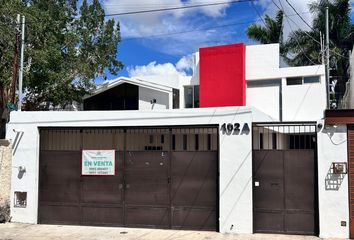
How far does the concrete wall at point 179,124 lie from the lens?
35.2 ft

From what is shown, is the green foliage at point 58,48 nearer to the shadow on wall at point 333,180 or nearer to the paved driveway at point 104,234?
the paved driveway at point 104,234

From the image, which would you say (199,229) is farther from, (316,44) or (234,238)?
(316,44)

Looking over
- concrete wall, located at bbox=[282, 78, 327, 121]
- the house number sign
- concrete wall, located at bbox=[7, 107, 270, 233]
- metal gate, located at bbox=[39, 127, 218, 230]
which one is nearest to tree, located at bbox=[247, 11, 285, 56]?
concrete wall, located at bbox=[282, 78, 327, 121]

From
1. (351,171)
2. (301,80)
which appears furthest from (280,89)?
(351,171)

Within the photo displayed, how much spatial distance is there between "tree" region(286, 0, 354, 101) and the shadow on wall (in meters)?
19.9

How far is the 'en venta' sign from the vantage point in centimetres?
1188

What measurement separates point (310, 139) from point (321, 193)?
1.44 metres

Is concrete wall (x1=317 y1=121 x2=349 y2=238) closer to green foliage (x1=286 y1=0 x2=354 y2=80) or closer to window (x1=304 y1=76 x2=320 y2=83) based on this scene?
window (x1=304 y1=76 x2=320 y2=83)

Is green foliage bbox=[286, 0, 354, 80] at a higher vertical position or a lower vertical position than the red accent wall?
higher

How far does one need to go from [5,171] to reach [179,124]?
18.5 feet

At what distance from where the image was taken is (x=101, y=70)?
23.9 meters

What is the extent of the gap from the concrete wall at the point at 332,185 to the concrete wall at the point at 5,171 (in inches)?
354

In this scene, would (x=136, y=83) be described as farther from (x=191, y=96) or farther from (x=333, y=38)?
(x=333, y=38)

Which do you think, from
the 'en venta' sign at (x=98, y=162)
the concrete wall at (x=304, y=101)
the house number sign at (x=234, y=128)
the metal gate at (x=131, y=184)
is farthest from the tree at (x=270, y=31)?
the 'en venta' sign at (x=98, y=162)
